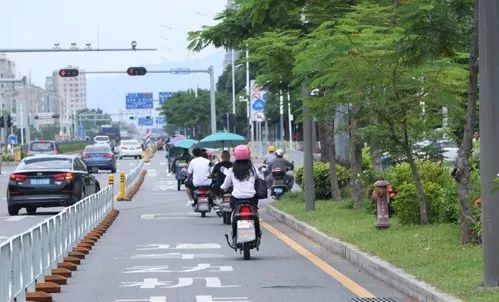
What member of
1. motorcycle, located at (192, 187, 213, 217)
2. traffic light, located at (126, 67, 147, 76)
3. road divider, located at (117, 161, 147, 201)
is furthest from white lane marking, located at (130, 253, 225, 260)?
traffic light, located at (126, 67, 147, 76)

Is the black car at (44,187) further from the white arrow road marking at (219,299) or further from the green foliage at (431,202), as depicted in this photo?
the white arrow road marking at (219,299)

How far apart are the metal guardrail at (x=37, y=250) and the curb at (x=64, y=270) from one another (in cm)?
9

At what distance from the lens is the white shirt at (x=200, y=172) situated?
29.6 meters

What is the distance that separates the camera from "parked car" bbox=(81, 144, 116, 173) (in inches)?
2670

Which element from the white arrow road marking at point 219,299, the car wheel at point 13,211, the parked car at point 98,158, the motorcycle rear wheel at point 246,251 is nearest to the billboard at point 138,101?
the parked car at point 98,158

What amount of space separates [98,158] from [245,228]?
4993cm

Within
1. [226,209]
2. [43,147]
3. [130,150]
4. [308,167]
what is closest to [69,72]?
[43,147]

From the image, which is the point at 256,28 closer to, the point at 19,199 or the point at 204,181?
the point at 204,181

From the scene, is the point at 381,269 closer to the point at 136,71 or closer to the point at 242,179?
the point at 242,179

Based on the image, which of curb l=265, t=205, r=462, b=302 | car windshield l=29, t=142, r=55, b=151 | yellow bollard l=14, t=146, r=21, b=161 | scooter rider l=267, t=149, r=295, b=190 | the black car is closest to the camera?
curb l=265, t=205, r=462, b=302

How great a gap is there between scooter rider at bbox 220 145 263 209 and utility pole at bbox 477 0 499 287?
22.6ft

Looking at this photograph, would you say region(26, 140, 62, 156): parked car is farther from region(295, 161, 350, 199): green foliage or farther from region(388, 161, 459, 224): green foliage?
region(388, 161, 459, 224): green foliage

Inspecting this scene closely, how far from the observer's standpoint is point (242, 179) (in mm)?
19344

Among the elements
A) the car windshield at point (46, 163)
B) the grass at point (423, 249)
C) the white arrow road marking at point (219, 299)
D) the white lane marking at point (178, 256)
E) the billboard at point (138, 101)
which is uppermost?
the billboard at point (138, 101)
